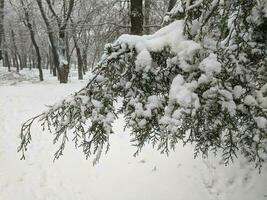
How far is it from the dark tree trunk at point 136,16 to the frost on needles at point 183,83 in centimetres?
479

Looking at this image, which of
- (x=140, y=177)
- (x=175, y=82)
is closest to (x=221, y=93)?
(x=175, y=82)

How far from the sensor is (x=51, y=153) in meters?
7.80

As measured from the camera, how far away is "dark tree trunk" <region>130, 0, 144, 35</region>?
7.79 meters

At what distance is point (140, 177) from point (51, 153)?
8.42ft

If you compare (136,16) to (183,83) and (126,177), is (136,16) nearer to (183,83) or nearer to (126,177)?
(126,177)

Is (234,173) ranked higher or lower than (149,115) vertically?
lower

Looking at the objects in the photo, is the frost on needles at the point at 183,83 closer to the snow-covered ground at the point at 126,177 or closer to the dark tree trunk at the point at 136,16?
the snow-covered ground at the point at 126,177

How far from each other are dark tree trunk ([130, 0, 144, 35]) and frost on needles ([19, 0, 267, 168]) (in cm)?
479

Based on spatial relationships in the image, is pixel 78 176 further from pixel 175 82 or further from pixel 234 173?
pixel 175 82

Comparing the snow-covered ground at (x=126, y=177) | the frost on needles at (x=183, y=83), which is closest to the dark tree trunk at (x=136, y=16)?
the snow-covered ground at (x=126, y=177)

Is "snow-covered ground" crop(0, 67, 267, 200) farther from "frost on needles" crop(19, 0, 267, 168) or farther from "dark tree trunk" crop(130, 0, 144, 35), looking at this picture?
"frost on needles" crop(19, 0, 267, 168)

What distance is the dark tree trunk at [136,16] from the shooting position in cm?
779

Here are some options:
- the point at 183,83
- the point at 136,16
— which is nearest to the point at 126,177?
the point at 136,16

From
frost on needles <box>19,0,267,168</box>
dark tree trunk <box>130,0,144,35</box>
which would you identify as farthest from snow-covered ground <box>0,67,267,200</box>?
frost on needles <box>19,0,267,168</box>
